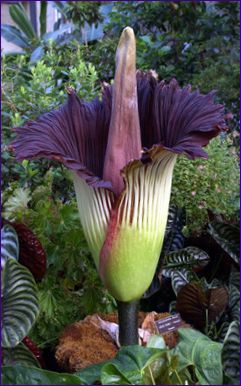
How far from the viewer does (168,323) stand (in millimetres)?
999

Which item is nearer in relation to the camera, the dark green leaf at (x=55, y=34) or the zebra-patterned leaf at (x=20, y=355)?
the zebra-patterned leaf at (x=20, y=355)

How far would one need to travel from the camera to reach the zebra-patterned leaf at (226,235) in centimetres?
109

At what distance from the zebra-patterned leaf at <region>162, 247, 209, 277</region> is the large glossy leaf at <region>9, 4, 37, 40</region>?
416 centimetres

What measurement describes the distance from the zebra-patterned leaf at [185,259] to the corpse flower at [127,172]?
1.05 ft

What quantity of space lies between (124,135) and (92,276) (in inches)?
14.9

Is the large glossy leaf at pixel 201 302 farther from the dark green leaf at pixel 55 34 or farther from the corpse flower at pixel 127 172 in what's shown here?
the dark green leaf at pixel 55 34

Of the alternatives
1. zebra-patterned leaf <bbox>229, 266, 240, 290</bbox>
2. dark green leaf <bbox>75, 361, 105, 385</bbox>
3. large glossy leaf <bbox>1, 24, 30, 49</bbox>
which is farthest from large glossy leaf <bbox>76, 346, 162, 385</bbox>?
large glossy leaf <bbox>1, 24, 30, 49</bbox>

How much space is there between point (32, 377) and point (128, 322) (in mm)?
247

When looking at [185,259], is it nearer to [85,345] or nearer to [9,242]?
[85,345]

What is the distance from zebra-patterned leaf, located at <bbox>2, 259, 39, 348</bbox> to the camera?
2.42 ft

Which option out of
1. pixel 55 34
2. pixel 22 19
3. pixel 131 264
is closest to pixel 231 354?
pixel 131 264

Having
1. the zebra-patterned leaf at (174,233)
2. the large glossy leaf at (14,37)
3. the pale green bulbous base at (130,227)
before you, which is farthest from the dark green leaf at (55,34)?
the pale green bulbous base at (130,227)

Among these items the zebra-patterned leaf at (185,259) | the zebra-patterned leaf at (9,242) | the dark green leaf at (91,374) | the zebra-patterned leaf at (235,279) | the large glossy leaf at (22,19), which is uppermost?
the large glossy leaf at (22,19)

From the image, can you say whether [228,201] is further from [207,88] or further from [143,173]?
[207,88]
